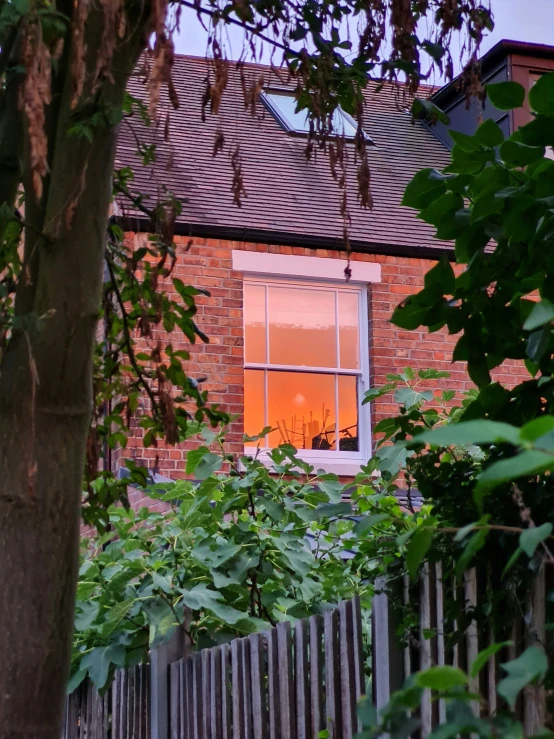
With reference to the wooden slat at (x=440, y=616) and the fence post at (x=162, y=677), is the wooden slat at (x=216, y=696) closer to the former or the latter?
the fence post at (x=162, y=677)

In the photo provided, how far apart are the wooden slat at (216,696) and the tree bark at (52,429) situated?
155 cm

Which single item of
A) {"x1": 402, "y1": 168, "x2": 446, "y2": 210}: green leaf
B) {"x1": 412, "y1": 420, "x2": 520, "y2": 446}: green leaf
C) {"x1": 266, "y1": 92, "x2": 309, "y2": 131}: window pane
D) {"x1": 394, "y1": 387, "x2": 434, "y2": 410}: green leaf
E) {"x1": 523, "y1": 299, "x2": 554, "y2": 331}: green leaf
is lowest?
{"x1": 412, "y1": 420, "x2": 520, "y2": 446}: green leaf

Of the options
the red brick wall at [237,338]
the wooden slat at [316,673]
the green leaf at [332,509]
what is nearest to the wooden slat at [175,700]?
the wooden slat at [316,673]

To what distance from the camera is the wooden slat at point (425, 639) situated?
2.48m

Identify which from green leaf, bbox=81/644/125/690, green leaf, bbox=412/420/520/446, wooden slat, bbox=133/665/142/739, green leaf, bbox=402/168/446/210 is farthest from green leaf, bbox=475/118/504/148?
wooden slat, bbox=133/665/142/739

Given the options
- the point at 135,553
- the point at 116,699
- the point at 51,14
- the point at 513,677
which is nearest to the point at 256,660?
the point at 135,553

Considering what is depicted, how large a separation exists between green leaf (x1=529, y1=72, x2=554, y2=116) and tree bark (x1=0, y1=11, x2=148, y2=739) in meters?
1.04

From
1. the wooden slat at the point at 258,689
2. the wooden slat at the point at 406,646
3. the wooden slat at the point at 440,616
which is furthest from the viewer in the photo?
the wooden slat at the point at 258,689

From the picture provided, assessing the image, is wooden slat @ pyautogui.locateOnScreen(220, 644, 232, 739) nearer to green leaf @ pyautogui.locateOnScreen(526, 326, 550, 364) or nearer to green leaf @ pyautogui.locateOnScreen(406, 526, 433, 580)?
green leaf @ pyautogui.locateOnScreen(526, 326, 550, 364)

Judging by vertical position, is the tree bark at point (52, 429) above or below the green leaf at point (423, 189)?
below

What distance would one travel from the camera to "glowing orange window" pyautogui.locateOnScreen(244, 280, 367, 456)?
9.14 metres

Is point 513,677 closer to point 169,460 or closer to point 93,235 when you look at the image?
point 93,235

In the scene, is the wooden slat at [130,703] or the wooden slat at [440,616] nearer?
the wooden slat at [440,616]

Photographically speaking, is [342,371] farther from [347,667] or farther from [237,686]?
[347,667]
